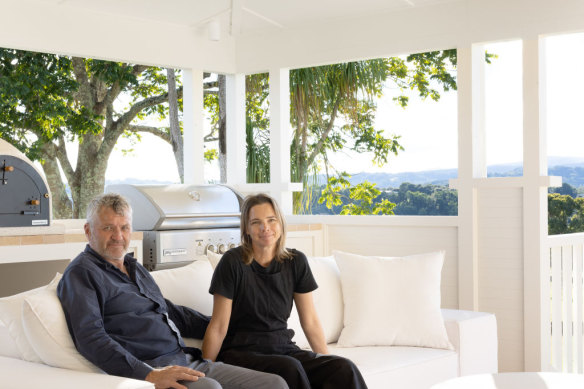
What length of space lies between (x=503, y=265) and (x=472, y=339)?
113 cm

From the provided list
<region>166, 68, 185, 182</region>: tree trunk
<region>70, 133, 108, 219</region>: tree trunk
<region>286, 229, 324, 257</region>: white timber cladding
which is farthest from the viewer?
<region>70, 133, 108, 219</region>: tree trunk

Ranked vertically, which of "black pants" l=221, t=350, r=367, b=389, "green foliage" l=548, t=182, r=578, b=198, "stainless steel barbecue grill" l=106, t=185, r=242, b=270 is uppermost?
"green foliage" l=548, t=182, r=578, b=198

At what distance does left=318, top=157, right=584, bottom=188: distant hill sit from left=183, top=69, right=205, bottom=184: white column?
4.40 meters

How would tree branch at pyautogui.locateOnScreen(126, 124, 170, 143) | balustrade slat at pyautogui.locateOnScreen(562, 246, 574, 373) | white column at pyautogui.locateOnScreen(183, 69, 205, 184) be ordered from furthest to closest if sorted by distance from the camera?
tree branch at pyautogui.locateOnScreen(126, 124, 170, 143) → white column at pyautogui.locateOnScreen(183, 69, 205, 184) → balustrade slat at pyautogui.locateOnScreen(562, 246, 574, 373)

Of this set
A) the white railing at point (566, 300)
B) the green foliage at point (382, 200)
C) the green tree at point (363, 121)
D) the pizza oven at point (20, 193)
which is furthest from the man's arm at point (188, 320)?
the green foliage at point (382, 200)

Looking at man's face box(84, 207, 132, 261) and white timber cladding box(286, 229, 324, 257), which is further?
white timber cladding box(286, 229, 324, 257)

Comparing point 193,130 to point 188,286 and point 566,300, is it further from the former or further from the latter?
point 566,300

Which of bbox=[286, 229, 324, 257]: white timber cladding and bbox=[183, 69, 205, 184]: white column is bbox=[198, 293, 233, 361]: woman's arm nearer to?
bbox=[286, 229, 324, 257]: white timber cladding

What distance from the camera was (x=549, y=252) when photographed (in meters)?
4.68

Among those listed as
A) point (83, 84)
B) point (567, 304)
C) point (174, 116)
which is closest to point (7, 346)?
point (567, 304)

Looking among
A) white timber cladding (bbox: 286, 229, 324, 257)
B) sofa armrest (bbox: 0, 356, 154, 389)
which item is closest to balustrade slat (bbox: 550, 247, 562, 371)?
white timber cladding (bbox: 286, 229, 324, 257)

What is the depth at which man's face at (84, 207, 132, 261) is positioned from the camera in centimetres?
262

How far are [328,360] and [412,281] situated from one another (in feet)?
3.06

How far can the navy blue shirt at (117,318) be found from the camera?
2.36 meters
